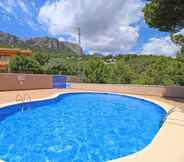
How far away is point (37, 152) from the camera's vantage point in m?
5.52

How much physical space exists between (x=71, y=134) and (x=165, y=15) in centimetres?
740

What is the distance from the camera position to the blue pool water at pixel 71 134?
539 centimetres

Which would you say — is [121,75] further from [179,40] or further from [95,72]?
[179,40]

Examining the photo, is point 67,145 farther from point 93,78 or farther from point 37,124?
point 93,78

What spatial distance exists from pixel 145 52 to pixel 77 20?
12761 millimetres

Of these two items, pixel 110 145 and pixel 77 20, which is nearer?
pixel 110 145

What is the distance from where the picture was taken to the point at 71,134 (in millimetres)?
7133

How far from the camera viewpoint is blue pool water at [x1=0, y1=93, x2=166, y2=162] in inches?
212

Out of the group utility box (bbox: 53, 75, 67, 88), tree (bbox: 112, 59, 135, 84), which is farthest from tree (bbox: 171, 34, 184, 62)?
utility box (bbox: 53, 75, 67, 88)

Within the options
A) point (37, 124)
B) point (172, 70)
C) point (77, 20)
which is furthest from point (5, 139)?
point (77, 20)

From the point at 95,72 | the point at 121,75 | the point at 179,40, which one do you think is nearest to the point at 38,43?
the point at 95,72

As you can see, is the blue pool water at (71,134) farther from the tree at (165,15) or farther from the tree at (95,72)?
the tree at (95,72)

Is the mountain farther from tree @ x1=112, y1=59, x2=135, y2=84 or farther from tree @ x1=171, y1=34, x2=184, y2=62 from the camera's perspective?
tree @ x1=171, y1=34, x2=184, y2=62

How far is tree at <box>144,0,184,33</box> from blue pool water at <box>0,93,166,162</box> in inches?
161
